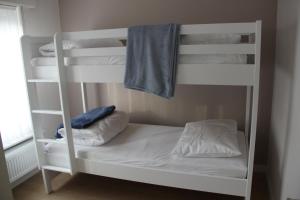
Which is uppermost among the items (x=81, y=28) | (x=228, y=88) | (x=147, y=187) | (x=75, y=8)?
(x=75, y=8)

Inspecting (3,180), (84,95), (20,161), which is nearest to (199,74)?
(3,180)

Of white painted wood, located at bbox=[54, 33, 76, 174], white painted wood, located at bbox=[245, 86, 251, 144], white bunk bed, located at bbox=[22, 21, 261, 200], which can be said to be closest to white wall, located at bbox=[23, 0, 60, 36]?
white bunk bed, located at bbox=[22, 21, 261, 200]

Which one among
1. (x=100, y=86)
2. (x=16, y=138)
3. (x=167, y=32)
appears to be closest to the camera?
(x=167, y=32)

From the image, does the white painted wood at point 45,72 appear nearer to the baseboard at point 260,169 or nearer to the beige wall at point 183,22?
the beige wall at point 183,22

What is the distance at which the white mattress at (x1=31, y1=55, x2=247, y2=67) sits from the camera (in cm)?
179

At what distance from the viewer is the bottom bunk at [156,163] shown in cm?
195

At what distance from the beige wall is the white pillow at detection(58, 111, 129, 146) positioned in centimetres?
60

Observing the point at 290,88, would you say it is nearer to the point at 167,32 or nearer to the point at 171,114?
the point at 167,32

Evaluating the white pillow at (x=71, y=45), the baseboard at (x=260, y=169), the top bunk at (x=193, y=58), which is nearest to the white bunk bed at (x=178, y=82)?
the top bunk at (x=193, y=58)

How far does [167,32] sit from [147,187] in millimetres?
1690

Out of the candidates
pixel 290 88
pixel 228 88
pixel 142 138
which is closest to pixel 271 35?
pixel 228 88

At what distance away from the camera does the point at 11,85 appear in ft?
8.79

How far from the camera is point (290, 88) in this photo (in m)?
1.91

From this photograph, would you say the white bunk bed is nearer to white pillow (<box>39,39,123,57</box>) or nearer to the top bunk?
the top bunk
